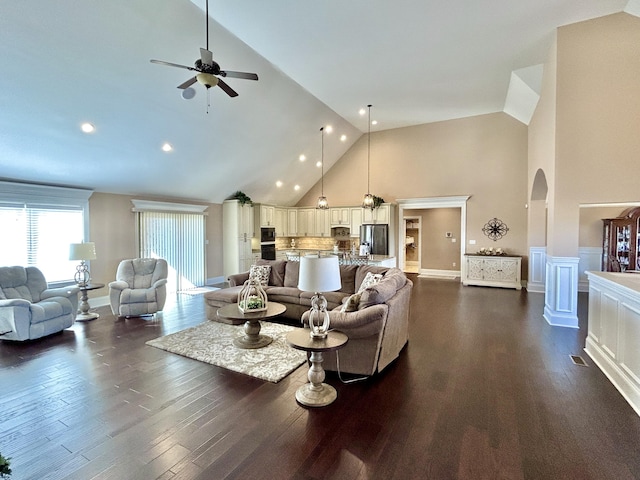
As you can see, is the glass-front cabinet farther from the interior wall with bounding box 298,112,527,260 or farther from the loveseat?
the loveseat

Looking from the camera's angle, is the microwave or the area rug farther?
the microwave

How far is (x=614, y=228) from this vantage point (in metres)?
6.61

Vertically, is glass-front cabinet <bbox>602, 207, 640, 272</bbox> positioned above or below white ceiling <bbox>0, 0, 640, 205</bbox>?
below

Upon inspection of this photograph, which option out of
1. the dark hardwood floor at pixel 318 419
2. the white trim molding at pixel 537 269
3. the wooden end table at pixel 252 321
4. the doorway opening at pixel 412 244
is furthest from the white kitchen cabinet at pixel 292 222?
the dark hardwood floor at pixel 318 419

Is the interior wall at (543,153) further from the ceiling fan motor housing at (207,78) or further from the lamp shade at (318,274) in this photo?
the ceiling fan motor housing at (207,78)

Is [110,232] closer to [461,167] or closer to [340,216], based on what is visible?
[340,216]

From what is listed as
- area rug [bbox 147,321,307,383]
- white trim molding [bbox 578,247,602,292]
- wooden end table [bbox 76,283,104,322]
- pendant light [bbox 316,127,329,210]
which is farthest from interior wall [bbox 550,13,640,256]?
wooden end table [bbox 76,283,104,322]

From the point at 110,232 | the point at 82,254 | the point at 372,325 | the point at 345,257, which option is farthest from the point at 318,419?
the point at 110,232

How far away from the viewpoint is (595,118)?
15.1 feet

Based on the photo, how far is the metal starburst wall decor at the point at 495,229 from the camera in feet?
27.1

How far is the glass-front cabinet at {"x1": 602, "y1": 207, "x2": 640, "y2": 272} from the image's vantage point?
6105 millimetres

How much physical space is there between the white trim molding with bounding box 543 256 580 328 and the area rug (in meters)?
4.11

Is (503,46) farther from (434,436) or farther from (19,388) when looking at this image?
(19,388)

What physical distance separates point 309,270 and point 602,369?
3.37m
